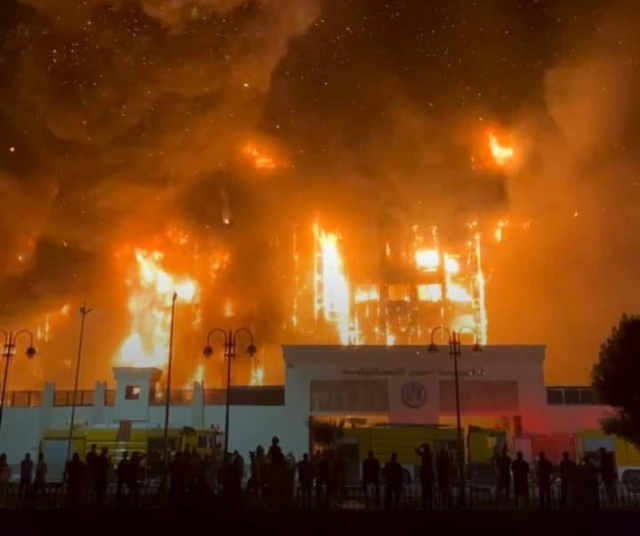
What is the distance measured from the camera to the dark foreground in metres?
16.1

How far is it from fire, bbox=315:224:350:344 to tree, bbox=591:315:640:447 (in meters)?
38.4

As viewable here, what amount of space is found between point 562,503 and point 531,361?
75.1 ft

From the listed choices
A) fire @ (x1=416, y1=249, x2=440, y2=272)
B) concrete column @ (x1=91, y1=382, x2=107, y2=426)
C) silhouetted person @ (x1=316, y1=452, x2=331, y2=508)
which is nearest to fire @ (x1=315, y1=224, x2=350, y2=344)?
fire @ (x1=416, y1=249, x2=440, y2=272)

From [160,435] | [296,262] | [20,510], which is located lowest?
[20,510]

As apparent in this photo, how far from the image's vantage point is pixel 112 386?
59.6 metres

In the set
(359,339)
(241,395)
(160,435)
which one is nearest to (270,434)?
(241,395)

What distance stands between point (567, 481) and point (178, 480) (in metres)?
9.61

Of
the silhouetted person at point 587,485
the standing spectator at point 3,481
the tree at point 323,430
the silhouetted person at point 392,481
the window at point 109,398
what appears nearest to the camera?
the silhouetted person at point 587,485

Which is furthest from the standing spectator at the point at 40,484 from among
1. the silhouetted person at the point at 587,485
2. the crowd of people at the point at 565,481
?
the silhouetted person at the point at 587,485

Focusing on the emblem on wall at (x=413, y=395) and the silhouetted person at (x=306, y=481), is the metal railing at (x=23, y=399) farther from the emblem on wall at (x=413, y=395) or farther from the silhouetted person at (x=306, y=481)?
the silhouetted person at (x=306, y=481)

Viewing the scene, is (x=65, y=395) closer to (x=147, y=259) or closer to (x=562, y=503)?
(x=147, y=259)

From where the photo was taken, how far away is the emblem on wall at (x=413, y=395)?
135ft

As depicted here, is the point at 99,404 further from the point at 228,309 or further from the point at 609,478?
the point at 609,478

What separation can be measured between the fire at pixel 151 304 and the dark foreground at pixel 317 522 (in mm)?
45391
